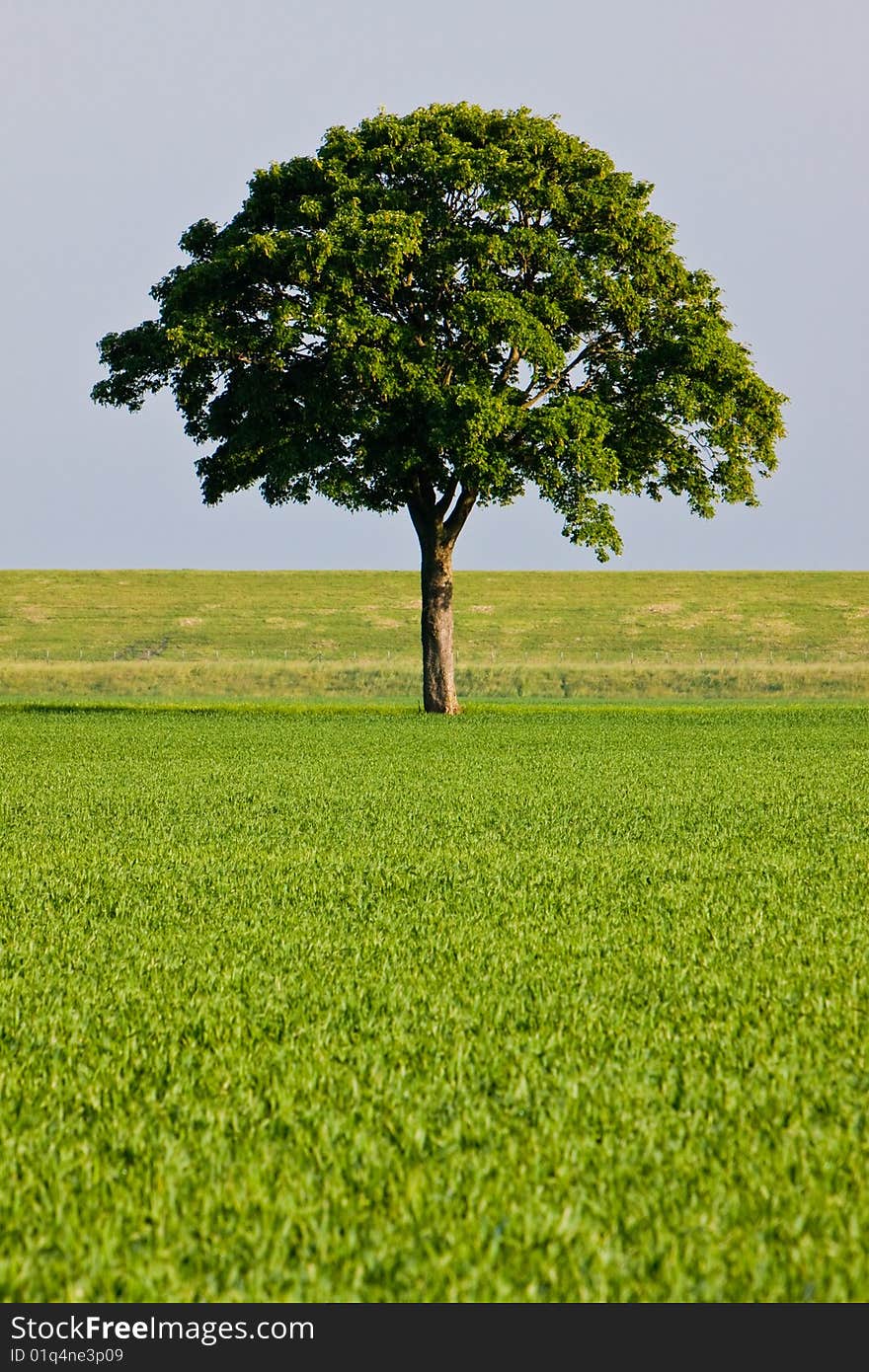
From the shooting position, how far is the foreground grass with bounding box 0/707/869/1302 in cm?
316

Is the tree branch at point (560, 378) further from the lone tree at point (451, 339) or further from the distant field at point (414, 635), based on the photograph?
the distant field at point (414, 635)

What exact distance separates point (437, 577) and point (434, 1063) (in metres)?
28.9

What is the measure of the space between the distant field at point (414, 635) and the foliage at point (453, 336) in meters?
21.2

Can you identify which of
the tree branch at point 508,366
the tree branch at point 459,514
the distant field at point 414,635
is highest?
the tree branch at point 508,366

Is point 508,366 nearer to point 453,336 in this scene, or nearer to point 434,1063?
point 453,336

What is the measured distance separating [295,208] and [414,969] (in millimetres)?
28135

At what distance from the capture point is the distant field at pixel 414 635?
5647cm

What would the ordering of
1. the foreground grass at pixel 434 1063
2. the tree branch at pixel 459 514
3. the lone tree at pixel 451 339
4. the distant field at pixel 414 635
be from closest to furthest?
the foreground grass at pixel 434 1063
the lone tree at pixel 451 339
the tree branch at pixel 459 514
the distant field at pixel 414 635

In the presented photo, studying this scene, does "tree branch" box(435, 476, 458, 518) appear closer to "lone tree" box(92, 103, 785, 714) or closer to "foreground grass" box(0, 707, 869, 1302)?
"lone tree" box(92, 103, 785, 714)

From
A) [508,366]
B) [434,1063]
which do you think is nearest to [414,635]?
[508,366]

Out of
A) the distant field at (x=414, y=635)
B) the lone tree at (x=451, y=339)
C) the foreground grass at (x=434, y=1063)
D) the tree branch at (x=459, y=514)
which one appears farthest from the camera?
the distant field at (x=414, y=635)

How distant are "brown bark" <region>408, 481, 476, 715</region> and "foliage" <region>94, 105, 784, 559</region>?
0.47 metres

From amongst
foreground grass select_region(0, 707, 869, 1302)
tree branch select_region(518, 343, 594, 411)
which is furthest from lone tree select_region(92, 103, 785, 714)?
foreground grass select_region(0, 707, 869, 1302)

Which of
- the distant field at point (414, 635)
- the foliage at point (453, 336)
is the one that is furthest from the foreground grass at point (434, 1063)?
the distant field at point (414, 635)
